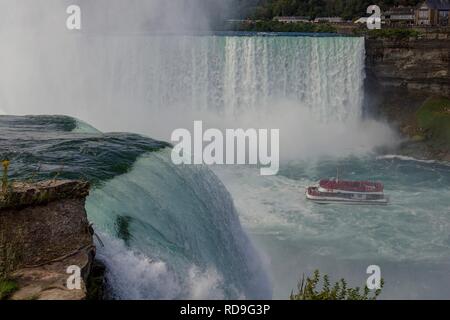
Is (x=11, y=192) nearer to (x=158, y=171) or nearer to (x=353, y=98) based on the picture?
(x=158, y=171)

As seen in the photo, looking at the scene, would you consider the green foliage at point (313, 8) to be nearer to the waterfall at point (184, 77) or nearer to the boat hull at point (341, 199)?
the waterfall at point (184, 77)

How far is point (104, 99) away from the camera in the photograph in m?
31.1

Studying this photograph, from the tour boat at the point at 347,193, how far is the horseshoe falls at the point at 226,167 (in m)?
0.50

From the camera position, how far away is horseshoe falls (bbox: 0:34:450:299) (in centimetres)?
843

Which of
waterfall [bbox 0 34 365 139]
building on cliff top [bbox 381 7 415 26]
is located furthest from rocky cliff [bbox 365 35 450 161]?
building on cliff top [bbox 381 7 415 26]

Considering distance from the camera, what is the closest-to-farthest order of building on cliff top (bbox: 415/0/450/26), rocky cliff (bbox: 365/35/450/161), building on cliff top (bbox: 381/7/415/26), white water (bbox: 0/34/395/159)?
white water (bbox: 0/34/395/159), rocky cliff (bbox: 365/35/450/161), building on cliff top (bbox: 415/0/450/26), building on cliff top (bbox: 381/7/415/26)

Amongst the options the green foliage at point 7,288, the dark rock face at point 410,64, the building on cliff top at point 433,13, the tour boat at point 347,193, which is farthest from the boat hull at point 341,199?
the building on cliff top at point 433,13

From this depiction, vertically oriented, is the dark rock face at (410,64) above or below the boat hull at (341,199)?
above

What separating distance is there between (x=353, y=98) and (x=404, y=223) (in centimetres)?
1442

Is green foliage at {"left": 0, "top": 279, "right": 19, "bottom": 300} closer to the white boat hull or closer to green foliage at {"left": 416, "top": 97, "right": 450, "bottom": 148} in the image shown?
the white boat hull

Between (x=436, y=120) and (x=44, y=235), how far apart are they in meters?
28.6

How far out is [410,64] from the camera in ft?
107

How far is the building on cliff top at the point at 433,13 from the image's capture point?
183 feet

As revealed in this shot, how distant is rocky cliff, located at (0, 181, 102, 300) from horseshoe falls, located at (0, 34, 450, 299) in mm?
561
